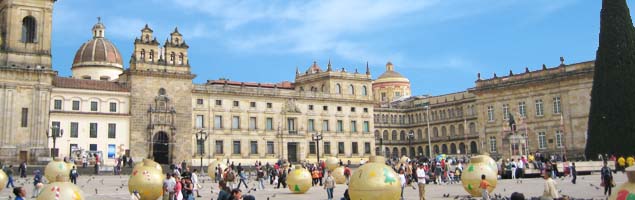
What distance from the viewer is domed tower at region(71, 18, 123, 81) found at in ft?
233

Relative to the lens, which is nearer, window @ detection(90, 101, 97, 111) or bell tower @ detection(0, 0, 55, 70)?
bell tower @ detection(0, 0, 55, 70)

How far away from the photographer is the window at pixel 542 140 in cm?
6175

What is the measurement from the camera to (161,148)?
61.4 metres

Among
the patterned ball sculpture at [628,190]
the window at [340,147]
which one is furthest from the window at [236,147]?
the patterned ball sculpture at [628,190]

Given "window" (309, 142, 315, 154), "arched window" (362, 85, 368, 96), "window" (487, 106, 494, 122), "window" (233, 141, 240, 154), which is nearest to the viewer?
"window" (487, 106, 494, 122)

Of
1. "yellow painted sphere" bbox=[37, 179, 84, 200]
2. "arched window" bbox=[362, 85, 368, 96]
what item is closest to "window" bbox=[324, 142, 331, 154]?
"arched window" bbox=[362, 85, 368, 96]

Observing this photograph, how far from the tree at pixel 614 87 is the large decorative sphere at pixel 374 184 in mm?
28721

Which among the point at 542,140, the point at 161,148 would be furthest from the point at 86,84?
the point at 542,140

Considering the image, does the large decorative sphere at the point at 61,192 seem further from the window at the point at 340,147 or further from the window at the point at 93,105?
the window at the point at 340,147

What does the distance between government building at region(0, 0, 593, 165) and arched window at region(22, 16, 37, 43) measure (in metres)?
0.09

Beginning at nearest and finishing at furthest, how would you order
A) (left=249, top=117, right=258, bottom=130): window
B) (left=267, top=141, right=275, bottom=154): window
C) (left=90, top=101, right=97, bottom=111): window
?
(left=90, top=101, right=97, bottom=111): window → (left=249, top=117, right=258, bottom=130): window → (left=267, top=141, right=275, bottom=154): window

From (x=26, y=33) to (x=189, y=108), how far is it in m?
16.7

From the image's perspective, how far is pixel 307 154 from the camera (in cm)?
7188

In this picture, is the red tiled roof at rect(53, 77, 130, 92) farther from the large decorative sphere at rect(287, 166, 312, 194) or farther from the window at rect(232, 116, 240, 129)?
the large decorative sphere at rect(287, 166, 312, 194)
